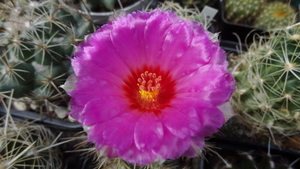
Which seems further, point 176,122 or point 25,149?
point 25,149

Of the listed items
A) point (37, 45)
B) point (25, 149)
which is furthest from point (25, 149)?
point (37, 45)

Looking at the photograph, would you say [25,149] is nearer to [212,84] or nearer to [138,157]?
[138,157]

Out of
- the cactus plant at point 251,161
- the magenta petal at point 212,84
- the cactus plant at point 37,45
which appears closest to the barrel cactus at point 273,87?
the cactus plant at point 251,161

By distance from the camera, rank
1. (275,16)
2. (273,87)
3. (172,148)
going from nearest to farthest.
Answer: (172,148) → (273,87) → (275,16)

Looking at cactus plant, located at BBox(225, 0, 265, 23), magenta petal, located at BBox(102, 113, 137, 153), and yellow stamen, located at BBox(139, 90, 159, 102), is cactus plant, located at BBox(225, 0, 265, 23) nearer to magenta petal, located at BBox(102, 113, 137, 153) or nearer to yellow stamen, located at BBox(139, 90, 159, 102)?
yellow stamen, located at BBox(139, 90, 159, 102)

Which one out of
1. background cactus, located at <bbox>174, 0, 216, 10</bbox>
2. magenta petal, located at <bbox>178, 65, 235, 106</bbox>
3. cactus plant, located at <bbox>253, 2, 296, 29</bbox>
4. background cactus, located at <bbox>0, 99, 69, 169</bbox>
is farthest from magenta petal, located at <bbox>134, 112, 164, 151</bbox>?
cactus plant, located at <bbox>253, 2, 296, 29</bbox>

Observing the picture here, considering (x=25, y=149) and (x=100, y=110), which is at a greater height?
(x=100, y=110)

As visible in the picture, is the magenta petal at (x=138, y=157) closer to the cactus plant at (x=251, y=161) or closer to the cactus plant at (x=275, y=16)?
the cactus plant at (x=251, y=161)
